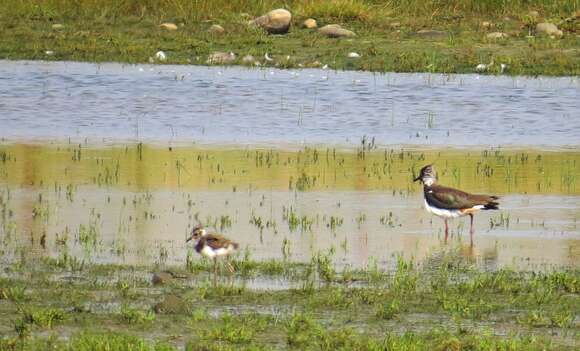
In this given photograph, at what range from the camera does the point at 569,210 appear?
16000 millimetres

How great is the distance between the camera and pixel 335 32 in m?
32.0

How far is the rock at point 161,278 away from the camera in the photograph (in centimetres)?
1169

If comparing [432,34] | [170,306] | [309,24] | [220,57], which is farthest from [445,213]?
[309,24]

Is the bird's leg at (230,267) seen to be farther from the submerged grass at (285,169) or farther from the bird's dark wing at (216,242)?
the submerged grass at (285,169)

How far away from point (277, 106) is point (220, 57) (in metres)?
5.00

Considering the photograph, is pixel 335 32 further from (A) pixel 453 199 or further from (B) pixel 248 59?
(A) pixel 453 199

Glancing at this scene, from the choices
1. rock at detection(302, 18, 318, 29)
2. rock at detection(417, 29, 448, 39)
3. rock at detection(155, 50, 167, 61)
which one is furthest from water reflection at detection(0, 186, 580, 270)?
rock at detection(302, 18, 318, 29)

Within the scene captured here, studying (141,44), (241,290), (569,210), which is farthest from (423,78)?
(241,290)

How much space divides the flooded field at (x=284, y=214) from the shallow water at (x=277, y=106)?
7 cm

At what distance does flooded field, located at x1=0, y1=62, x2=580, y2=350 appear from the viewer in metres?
10.4

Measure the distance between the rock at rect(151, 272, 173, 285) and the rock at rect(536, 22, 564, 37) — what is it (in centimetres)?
2132

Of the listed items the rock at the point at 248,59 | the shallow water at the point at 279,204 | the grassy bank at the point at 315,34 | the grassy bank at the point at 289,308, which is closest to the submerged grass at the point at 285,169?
the shallow water at the point at 279,204

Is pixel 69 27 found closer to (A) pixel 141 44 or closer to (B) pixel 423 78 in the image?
(A) pixel 141 44

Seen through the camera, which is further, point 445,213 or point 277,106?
point 277,106
